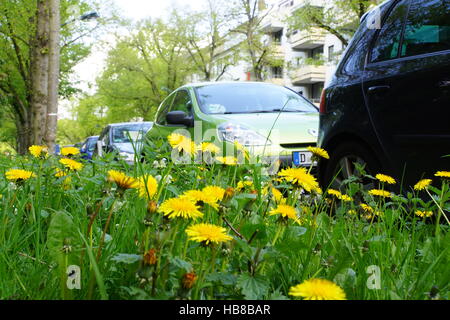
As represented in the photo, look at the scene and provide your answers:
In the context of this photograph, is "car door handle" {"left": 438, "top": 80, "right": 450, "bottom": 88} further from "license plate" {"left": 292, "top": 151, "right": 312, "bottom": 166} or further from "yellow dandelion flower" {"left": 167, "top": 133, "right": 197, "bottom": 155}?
"license plate" {"left": 292, "top": 151, "right": 312, "bottom": 166}

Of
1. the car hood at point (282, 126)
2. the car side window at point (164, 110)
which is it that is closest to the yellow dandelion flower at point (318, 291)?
the car hood at point (282, 126)

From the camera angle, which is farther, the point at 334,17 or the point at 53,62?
the point at 334,17

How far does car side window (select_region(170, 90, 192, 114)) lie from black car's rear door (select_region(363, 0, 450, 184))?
289cm

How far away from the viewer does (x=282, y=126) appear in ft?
15.7

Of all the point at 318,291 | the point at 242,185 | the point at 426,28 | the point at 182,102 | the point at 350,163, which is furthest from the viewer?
the point at 182,102

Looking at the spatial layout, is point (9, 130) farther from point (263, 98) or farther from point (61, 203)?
point (61, 203)

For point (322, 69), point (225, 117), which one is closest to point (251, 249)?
point (225, 117)

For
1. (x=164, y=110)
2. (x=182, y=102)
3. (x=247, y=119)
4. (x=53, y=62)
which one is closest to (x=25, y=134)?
(x=53, y=62)

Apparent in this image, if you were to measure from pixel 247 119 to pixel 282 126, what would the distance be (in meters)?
0.39

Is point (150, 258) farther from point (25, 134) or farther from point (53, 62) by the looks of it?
point (25, 134)

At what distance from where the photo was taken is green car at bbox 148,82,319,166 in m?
4.45

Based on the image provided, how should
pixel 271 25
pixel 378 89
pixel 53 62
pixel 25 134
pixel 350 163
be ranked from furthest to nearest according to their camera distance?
pixel 271 25, pixel 25 134, pixel 53 62, pixel 350 163, pixel 378 89

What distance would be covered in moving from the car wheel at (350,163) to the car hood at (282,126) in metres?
0.94

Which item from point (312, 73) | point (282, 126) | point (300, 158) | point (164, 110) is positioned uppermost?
point (312, 73)
